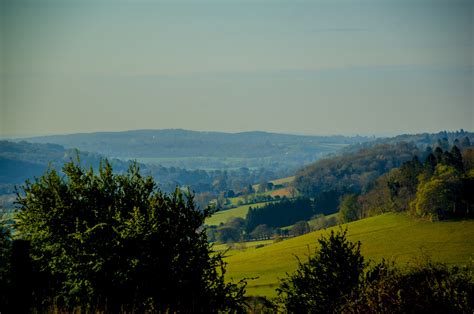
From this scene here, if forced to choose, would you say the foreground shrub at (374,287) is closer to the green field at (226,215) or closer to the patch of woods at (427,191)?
the patch of woods at (427,191)

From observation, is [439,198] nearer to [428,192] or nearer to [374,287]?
[428,192]

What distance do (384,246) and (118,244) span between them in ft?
224

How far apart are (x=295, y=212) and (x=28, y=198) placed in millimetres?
151259

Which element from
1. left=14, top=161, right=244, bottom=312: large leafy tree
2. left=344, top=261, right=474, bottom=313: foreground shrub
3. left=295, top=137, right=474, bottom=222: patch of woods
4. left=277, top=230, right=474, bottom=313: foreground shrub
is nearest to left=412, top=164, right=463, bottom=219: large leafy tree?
left=295, top=137, right=474, bottom=222: patch of woods

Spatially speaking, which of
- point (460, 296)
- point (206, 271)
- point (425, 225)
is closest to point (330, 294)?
point (206, 271)

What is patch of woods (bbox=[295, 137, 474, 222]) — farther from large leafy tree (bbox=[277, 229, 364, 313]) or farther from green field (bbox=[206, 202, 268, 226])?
large leafy tree (bbox=[277, 229, 364, 313])

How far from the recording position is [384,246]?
8350 cm

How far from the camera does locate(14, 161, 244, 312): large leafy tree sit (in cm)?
2002

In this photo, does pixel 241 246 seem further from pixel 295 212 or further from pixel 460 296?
pixel 460 296

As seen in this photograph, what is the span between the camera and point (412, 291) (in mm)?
12578

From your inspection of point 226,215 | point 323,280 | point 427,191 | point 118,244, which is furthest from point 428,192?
point 226,215

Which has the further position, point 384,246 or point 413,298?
point 384,246

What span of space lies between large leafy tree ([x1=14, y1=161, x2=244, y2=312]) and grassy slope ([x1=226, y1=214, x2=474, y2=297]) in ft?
139

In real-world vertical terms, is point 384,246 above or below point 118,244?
below
